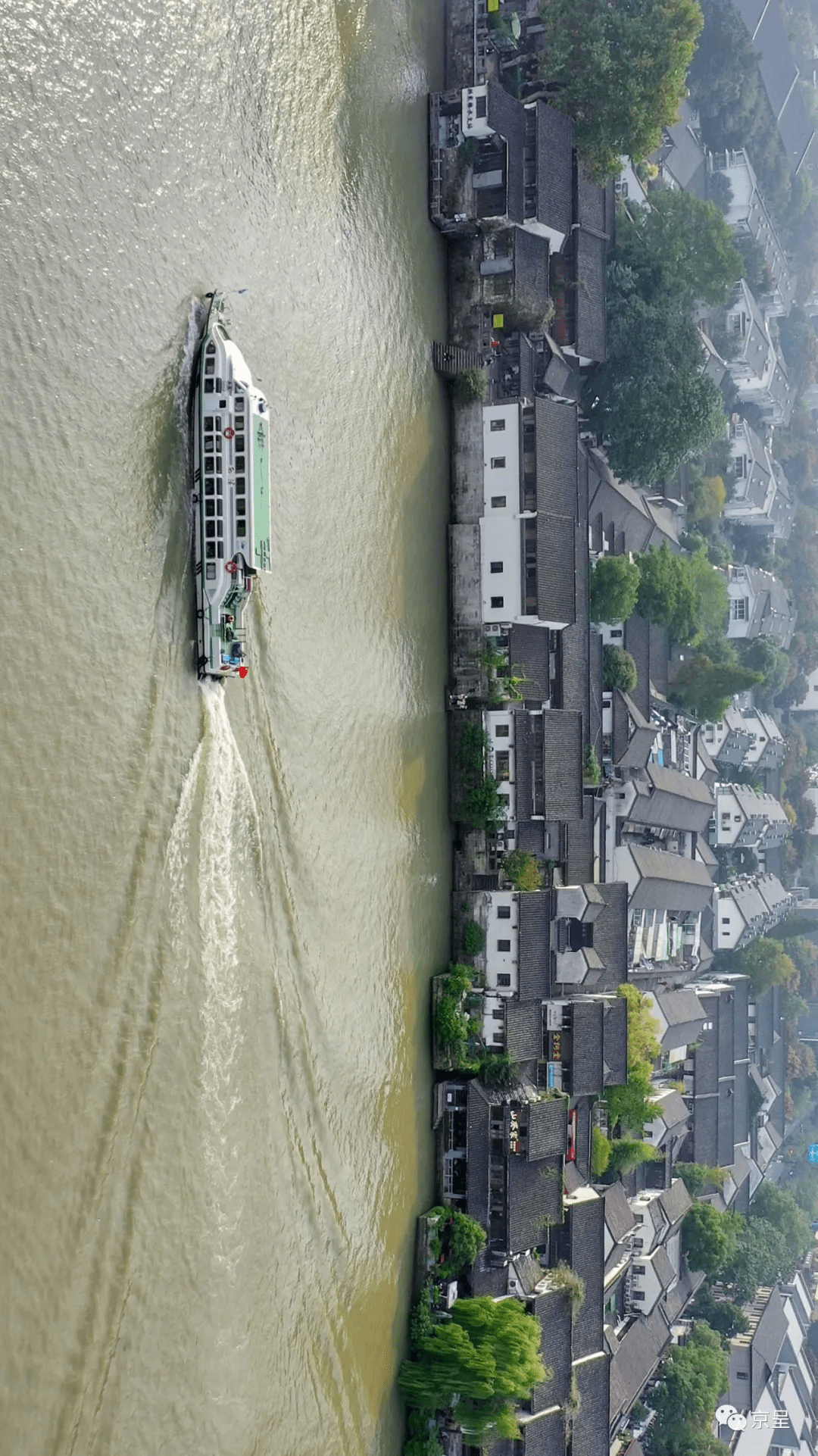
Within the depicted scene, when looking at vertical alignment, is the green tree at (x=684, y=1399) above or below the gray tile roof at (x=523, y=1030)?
below

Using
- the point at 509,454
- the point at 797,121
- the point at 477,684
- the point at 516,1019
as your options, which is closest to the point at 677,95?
the point at 509,454

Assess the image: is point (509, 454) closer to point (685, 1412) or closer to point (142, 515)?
point (142, 515)

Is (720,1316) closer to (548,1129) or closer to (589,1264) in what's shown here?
(589,1264)

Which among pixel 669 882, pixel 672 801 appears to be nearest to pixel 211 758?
pixel 669 882

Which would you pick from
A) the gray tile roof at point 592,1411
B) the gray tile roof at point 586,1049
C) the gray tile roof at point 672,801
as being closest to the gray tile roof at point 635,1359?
the gray tile roof at point 592,1411

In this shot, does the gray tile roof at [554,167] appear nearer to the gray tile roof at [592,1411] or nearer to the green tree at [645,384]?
the green tree at [645,384]

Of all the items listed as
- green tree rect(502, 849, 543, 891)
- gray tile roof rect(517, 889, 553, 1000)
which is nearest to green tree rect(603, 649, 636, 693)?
green tree rect(502, 849, 543, 891)
